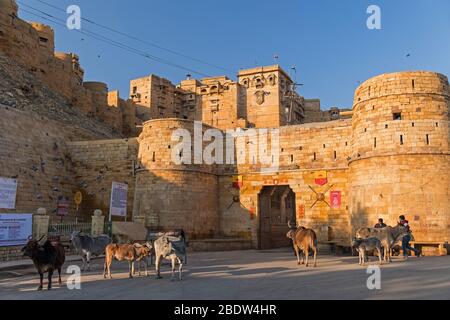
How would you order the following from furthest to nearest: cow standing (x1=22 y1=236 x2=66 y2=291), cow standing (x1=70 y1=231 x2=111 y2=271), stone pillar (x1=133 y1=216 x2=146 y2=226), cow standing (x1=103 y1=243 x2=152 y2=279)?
stone pillar (x1=133 y1=216 x2=146 y2=226), cow standing (x1=70 y1=231 x2=111 y2=271), cow standing (x1=103 y1=243 x2=152 y2=279), cow standing (x1=22 y1=236 x2=66 y2=291)

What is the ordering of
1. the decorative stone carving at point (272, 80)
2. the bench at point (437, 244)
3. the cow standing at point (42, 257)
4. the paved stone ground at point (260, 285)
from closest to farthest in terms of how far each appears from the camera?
1. the paved stone ground at point (260, 285)
2. the cow standing at point (42, 257)
3. the bench at point (437, 244)
4. the decorative stone carving at point (272, 80)

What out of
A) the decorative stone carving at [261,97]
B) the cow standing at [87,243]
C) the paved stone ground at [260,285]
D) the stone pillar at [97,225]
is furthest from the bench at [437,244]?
the decorative stone carving at [261,97]

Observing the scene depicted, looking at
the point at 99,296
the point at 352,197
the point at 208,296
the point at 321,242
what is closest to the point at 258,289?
the point at 208,296

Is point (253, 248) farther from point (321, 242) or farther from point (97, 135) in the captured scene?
point (97, 135)

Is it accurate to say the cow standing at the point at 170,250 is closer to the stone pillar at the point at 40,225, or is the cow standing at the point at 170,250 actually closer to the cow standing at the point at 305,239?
the cow standing at the point at 305,239

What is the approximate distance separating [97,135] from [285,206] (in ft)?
56.4

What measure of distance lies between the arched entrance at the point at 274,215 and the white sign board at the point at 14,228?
12.4m

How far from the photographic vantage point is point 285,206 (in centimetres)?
3588

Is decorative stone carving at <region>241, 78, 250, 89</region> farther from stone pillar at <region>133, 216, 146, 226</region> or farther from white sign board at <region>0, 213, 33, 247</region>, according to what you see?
white sign board at <region>0, 213, 33, 247</region>

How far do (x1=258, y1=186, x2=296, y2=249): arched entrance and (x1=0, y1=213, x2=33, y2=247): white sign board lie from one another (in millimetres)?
12404

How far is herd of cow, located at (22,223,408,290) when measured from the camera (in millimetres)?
8539

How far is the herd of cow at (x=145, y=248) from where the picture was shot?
28.0 ft

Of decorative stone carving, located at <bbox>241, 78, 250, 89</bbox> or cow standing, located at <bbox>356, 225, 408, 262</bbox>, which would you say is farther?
decorative stone carving, located at <bbox>241, 78, 250, 89</bbox>

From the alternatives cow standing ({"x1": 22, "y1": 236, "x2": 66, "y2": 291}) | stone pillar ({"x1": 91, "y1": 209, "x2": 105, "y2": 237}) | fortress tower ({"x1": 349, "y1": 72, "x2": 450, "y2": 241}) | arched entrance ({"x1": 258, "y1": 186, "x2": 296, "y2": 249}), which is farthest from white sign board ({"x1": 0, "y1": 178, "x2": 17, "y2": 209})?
fortress tower ({"x1": 349, "y1": 72, "x2": 450, "y2": 241})
